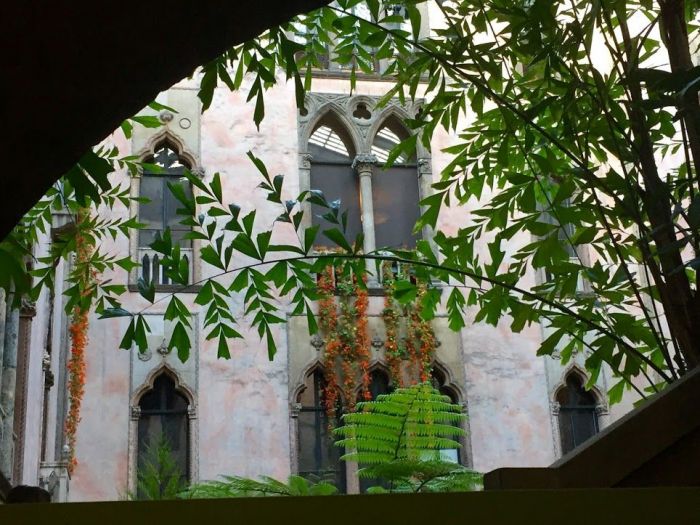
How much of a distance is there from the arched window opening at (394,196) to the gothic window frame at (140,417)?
304 centimetres

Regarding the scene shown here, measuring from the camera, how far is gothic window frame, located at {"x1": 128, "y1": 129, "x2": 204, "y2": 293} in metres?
11.7

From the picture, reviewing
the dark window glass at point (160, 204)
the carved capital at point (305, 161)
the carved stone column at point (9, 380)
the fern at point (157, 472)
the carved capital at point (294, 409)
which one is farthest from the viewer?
the carved capital at point (305, 161)

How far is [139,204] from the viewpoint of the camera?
11.9 metres

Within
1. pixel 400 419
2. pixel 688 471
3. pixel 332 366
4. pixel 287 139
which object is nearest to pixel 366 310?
pixel 332 366

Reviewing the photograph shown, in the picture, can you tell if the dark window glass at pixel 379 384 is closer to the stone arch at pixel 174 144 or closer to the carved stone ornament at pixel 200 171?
the carved stone ornament at pixel 200 171

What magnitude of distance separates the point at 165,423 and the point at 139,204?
263cm

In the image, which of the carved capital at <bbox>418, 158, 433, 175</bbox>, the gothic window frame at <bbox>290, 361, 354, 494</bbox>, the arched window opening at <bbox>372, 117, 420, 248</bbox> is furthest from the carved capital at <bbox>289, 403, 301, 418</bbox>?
the carved capital at <bbox>418, 158, 433, 175</bbox>

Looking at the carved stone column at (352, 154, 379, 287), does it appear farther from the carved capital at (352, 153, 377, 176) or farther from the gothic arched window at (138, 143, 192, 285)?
the gothic arched window at (138, 143, 192, 285)

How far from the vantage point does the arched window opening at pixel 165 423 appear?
11.2 metres

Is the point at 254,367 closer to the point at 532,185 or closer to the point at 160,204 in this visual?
the point at 160,204

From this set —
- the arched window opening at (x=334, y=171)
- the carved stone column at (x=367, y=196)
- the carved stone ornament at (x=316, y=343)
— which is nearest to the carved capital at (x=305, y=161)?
the arched window opening at (x=334, y=171)

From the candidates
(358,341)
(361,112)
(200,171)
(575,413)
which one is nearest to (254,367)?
(358,341)

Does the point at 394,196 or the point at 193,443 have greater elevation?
the point at 394,196

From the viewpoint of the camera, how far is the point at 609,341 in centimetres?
336
